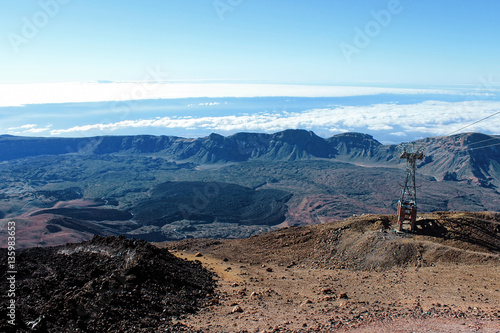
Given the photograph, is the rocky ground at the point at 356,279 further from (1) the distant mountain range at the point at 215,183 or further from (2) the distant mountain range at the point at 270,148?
(2) the distant mountain range at the point at 270,148

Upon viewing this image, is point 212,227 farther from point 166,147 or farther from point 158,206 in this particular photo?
point 166,147

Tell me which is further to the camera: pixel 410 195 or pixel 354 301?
pixel 410 195

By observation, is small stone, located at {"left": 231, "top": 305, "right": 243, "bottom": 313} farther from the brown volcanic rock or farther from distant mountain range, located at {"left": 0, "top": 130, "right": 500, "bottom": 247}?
distant mountain range, located at {"left": 0, "top": 130, "right": 500, "bottom": 247}

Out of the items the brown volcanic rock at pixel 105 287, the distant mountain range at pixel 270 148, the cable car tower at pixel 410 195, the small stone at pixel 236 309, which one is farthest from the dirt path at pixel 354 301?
the distant mountain range at pixel 270 148

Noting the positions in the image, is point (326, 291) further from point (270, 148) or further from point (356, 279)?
point (270, 148)

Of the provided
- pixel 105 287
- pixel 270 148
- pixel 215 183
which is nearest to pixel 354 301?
pixel 105 287

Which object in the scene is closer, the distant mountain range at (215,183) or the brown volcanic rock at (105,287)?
the brown volcanic rock at (105,287)

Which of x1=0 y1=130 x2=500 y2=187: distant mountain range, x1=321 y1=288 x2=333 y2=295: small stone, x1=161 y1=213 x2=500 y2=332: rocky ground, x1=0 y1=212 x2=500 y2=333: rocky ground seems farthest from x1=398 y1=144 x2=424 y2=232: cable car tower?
x1=0 y1=130 x2=500 y2=187: distant mountain range
